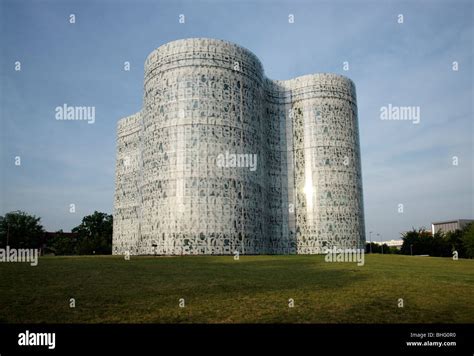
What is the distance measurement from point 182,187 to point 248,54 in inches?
1059

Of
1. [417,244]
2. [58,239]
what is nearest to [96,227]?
[58,239]

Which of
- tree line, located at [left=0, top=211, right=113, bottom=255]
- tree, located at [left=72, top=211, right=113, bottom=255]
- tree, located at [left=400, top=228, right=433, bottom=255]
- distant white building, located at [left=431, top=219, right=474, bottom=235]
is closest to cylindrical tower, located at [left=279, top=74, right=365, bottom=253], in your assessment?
tree, located at [left=400, top=228, right=433, bottom=255]


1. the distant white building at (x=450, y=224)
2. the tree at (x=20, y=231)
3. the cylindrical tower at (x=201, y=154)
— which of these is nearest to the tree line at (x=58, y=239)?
the tree at (x=20, y=231)

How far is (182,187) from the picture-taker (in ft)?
196

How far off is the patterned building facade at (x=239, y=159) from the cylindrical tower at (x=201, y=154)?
162 mm

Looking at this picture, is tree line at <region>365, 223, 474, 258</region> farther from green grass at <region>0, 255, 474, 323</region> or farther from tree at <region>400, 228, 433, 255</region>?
green grass at <region>0, 255, 474, 323</region>

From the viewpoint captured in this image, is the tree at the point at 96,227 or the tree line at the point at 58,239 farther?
the tree at the point at 96,227

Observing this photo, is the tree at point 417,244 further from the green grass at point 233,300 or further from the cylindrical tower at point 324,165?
the green grass at point 233,300

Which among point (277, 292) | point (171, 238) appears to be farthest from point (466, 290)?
point (171, 238)

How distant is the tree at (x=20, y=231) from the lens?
287ft

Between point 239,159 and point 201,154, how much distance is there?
6.82 meters

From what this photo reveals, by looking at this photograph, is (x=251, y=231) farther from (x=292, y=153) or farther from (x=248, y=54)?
(x=248, y=54)

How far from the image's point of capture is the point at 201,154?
2384 inches
